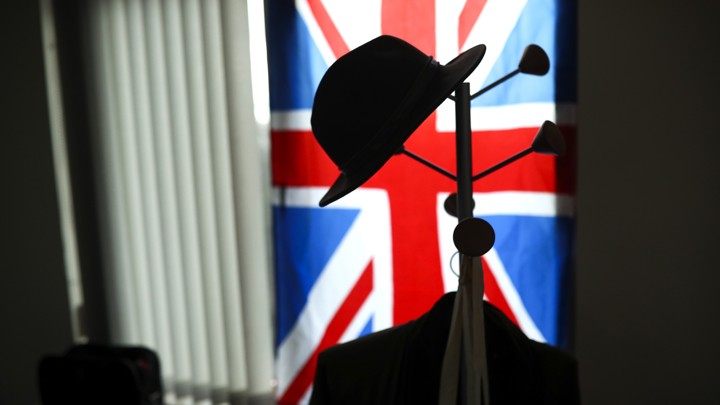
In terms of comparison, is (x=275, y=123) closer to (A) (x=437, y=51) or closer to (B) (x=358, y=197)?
A: (B) (x=358, y=197)

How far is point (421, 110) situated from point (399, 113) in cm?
3

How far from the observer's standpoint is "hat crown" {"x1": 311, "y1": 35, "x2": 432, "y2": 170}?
826mm

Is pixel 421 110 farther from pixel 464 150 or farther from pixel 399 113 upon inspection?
pixel 464 150

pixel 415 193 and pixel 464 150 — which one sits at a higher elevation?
pixel 464 150

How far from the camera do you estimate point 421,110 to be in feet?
2.61

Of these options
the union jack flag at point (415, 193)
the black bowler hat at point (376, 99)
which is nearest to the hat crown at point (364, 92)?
the black bowler hat at point (376, 99)

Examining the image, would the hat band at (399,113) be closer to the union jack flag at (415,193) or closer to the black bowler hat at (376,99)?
the black bowler hat at (376,99)

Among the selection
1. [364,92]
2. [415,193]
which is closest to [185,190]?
[415,193]

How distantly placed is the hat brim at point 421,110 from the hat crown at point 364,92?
0.02 m

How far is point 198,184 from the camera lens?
6.02 ft

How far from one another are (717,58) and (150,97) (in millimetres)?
1588

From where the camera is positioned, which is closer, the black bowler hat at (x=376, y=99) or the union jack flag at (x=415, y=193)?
the black bowler hat at (x=376, y=99)

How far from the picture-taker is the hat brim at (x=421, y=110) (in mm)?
794

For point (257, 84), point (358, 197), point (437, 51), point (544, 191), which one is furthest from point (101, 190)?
point (544, 191)
